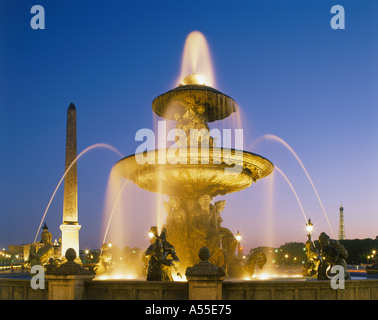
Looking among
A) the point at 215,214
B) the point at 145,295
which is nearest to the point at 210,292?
the point at 145,295

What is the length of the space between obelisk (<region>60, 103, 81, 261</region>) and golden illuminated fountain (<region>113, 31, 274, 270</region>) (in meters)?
18.3

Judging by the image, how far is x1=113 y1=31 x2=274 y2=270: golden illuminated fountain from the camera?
1337cm

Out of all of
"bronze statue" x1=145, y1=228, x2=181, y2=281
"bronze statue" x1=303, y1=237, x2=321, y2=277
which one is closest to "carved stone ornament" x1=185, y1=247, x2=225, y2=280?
"bronze statue" x1=145, y1=228, x2=181, y2=281

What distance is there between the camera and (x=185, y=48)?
19.3 m

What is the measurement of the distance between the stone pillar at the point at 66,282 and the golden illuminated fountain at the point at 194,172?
523 cm

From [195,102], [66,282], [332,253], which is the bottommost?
[66,282]

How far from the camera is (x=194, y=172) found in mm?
13758

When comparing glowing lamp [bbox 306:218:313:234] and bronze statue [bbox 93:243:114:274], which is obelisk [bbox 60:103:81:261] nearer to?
bronze statue [bbox 93:243:114:274]

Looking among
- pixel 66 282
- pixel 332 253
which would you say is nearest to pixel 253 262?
pixel 332 253

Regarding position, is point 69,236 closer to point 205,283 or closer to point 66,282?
point 66,282

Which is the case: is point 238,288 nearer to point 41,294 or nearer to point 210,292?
point 210,292

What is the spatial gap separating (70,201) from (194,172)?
70.2 feet
